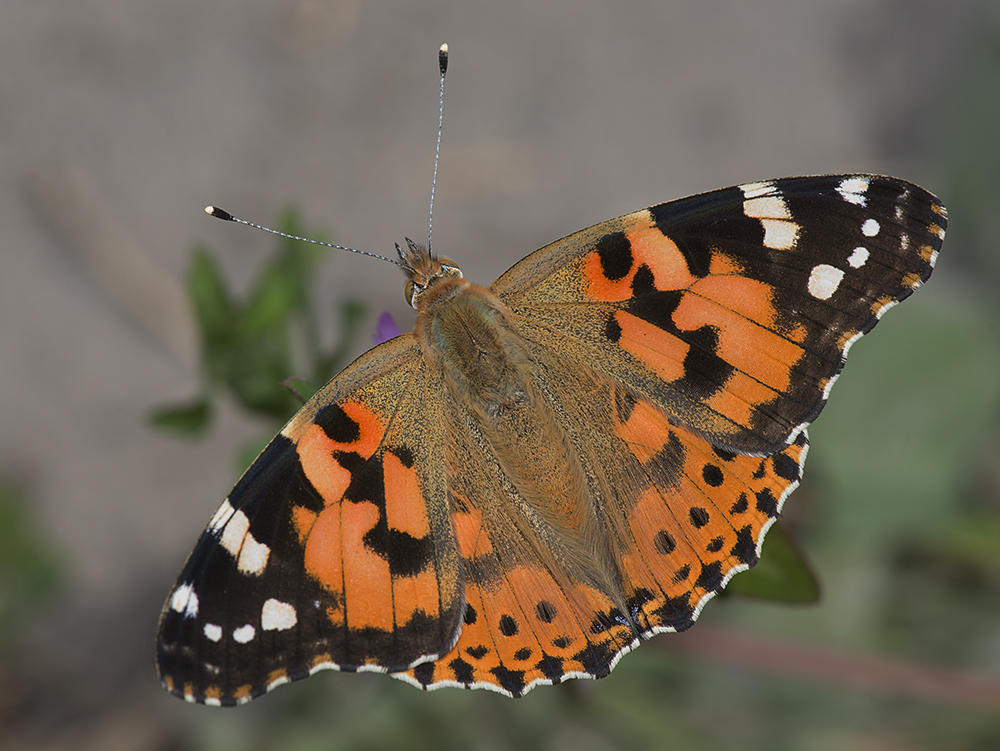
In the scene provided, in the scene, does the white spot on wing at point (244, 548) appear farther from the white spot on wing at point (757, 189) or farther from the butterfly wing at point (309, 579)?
the white spot on wing at point (757, 189)

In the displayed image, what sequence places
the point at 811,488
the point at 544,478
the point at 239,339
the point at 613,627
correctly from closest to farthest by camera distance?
the point at 613,627 → the point at 544,478 → the point at 239,339 → the point at 811,488

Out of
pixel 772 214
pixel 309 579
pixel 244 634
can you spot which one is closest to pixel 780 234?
pixel 772 214

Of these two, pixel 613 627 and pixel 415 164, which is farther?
pixel 415 164

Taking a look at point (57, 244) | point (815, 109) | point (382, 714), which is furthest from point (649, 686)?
point (57, 244)

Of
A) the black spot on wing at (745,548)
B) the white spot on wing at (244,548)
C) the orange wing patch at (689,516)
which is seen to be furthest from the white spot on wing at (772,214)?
the white spot on wing at (244,548)

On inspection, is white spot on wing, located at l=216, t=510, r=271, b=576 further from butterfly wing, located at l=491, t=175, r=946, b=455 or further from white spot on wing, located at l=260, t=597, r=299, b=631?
butterfly wing, located at l=491, t=175, r=946, b=455

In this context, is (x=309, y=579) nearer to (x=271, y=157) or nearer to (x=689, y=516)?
(x=689, y=516)

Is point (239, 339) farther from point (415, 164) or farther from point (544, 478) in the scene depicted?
point (415, 164)
